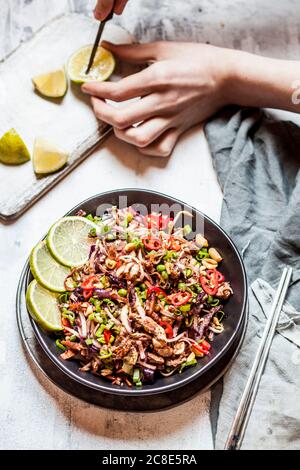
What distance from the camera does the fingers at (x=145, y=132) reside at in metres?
2.02

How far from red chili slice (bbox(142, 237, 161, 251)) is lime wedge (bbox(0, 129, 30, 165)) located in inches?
21.5

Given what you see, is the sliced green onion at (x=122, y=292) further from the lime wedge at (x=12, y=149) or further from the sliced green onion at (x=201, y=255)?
the lime wedge at (x=12, y=149)

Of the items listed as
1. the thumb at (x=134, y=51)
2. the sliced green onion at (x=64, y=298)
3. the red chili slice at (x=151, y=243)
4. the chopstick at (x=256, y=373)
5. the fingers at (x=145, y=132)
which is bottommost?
the chopstick at (x=256, y=373)

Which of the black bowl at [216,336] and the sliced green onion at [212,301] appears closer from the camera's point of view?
the black bowl at [216,336]

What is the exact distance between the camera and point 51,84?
2141 millimetres

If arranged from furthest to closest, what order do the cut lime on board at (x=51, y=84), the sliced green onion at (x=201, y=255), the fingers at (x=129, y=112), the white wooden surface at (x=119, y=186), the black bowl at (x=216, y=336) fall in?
the cut lime on board at (x=51, y=84) < the fingers at (x=129, y=112) < the sliced green onion at (x=201, y=255) < the white wooden surface at (x=119, y=186) < the black bowl at (x=216, y=336)

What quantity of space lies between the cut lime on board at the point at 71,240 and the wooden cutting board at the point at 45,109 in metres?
0.25

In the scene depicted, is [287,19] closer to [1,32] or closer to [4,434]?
[1,32]

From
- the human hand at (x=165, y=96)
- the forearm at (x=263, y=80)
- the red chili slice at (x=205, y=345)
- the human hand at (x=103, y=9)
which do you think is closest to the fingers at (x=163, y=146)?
the human hand at (x=165, y=96)

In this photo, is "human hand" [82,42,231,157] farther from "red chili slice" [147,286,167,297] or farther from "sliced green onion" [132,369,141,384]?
"sliced green onion" [132,369,141,384]

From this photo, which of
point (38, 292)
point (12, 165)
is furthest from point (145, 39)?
point (38, 292)

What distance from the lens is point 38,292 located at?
1.74 meters

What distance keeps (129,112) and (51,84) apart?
331mm
